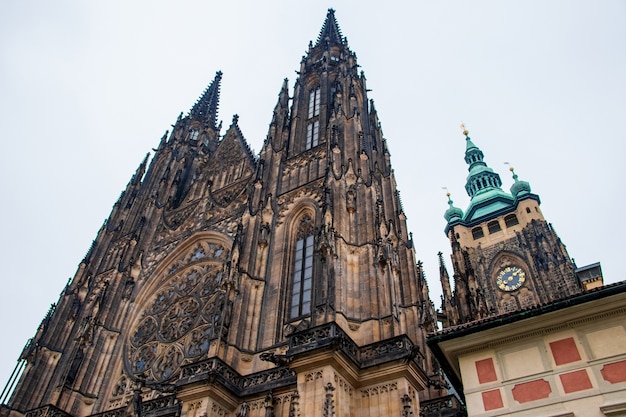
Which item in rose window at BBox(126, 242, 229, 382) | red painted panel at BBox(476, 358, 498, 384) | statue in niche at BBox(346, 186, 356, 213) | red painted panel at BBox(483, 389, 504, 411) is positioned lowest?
red painted panel at BBox(483, 389, 504, 411)

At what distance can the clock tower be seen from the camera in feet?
116

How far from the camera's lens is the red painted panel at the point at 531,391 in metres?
8.40

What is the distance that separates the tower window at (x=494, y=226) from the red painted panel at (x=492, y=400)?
124ft

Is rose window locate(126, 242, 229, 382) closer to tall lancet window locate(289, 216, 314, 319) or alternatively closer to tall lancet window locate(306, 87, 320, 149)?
tall lancet window locate(289, 216, 314, 319)

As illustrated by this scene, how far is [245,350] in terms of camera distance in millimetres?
15625

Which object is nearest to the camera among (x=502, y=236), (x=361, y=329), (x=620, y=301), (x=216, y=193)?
(x=620, y=301)

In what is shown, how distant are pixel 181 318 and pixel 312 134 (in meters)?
9.93

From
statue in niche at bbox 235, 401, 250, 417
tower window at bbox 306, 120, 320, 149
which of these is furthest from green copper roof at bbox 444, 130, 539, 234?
statue in niche at bbox 235, 401, 250, 417

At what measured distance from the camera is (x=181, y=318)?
19234mm

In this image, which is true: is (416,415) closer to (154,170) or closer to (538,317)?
(538,317)

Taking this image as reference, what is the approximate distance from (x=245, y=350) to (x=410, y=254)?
7017 mm

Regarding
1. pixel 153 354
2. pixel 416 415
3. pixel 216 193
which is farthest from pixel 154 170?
pixel 416 415

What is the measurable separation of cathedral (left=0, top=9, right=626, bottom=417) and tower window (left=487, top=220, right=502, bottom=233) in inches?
613

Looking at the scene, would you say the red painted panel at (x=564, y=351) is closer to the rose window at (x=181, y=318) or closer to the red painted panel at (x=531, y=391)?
the red painted panel at (x=531, y=391)
